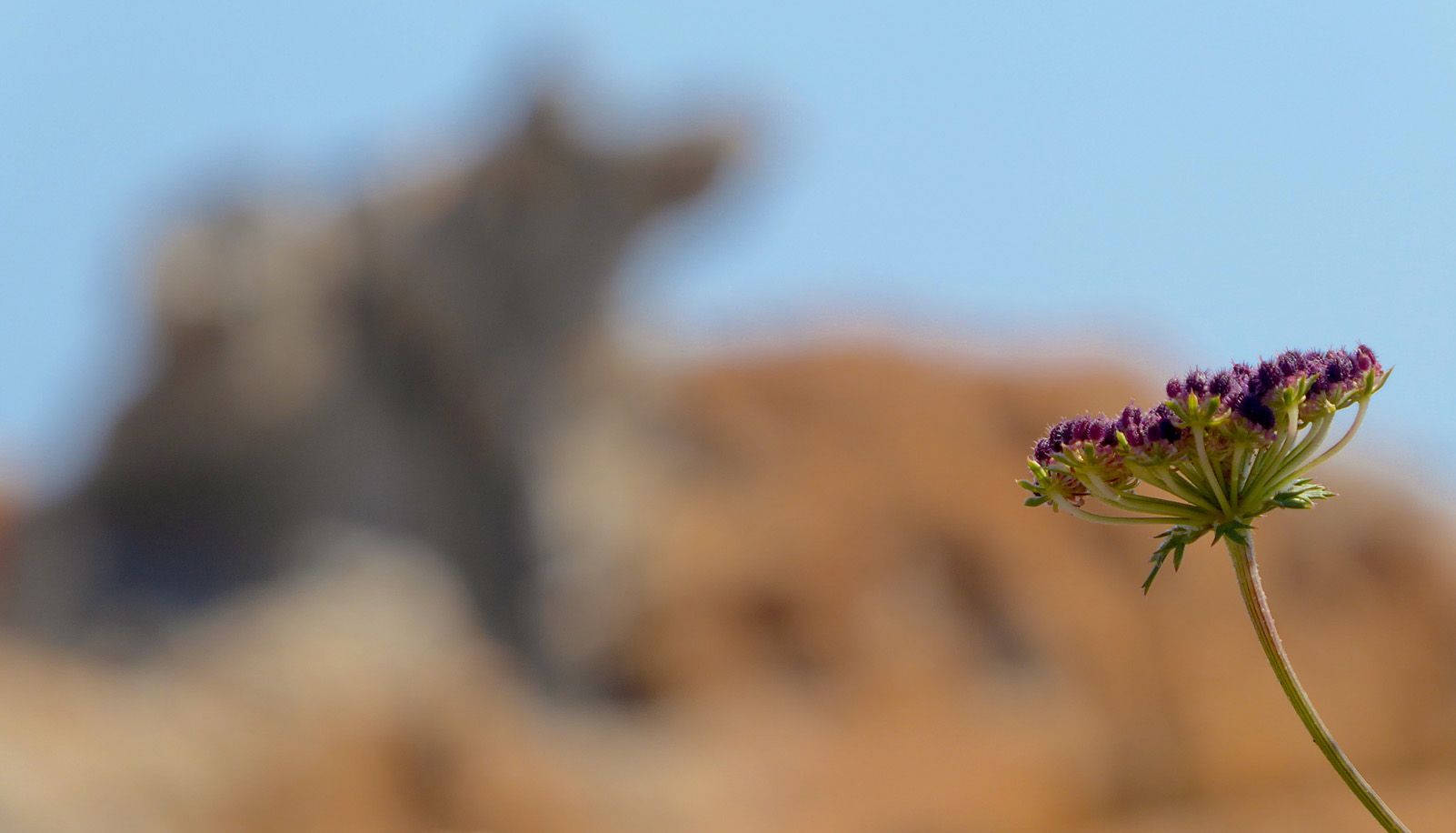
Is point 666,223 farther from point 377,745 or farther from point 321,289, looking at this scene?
point 377,745

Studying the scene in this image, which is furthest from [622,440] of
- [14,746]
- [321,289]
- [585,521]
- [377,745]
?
[14,746]

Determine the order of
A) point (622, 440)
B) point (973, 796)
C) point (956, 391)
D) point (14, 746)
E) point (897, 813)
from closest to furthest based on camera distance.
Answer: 1. point (14, 746)
2. point (897, 813)
3. point (973, 796)
4. point (622, 440)
5. point (956, 391)

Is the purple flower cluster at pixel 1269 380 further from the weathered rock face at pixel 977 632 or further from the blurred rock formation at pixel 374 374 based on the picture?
the blurred rock formation at pixel 374 374

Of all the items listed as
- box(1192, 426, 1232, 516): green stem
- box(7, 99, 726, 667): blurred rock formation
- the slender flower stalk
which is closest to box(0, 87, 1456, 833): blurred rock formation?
box(7, 99, 726, 667): blurred rock formation

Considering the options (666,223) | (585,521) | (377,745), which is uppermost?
(666,223)

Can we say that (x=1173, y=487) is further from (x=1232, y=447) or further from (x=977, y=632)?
(x=977, y=632)

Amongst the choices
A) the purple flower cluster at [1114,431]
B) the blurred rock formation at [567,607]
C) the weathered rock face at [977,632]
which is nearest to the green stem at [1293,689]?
the purple flower cluster at [1114,431]

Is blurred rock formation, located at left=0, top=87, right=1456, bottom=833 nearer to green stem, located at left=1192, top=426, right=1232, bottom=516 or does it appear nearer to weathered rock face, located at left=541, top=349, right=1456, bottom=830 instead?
weathered rock face, located at left=541, top=349, right=1456, bottom=830
